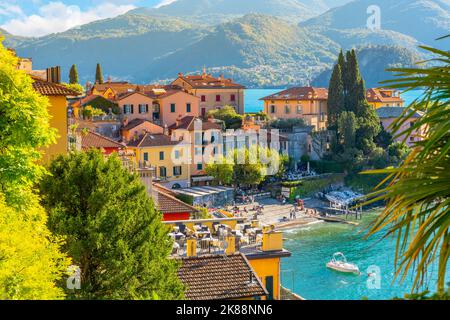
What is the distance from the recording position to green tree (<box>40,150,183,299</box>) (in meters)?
10.6

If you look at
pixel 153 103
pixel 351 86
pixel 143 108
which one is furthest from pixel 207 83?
pixel 351 86

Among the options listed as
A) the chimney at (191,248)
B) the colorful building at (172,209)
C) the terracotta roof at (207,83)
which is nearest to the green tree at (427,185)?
the chimney at (191,248)

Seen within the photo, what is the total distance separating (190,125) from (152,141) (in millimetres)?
3156

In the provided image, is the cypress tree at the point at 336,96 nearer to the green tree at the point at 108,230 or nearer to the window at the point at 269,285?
the window at the point at 269,285

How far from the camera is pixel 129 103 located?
4878 cm

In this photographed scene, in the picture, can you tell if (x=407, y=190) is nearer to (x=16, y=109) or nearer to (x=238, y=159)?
(x=16, y=109)

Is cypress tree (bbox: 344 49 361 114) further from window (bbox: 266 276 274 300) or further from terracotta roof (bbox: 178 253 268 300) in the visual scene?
terracotta roof (bbox: 178 253 268 300)

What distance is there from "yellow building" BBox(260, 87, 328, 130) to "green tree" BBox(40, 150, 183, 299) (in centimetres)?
4466

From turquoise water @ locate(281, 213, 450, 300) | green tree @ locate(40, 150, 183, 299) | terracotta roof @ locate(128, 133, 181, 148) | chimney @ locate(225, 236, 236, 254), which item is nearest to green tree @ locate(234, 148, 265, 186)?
terracotta roof @ locate(128, 133, 181, 148)

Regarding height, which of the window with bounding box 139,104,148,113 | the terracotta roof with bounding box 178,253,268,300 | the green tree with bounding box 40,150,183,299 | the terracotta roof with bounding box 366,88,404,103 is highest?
the terracotta roof with bounding box 366,88,404,103

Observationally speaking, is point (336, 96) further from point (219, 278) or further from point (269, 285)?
point (219, 278)

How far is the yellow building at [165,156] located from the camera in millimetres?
43906

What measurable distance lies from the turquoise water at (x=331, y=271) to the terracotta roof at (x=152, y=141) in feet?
33.1

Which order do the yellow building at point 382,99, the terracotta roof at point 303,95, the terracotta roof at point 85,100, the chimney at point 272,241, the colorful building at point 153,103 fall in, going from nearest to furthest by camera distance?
the chimney at point 272,241 → the terracotta roof at point 85,100 → the colorful building at point 153,103 → the terracotta roof at point 303,95 → the yellow building at point 382,99
